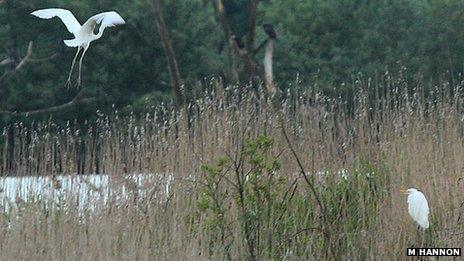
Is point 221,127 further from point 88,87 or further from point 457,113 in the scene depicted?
point 88,87

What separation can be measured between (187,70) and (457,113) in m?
10.9

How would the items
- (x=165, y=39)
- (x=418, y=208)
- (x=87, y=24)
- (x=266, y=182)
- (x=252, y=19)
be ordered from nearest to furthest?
(x=418, y=208), (x=266, y=182), (x=87, y=24), (x=165, y=39), (x=252, y=19)

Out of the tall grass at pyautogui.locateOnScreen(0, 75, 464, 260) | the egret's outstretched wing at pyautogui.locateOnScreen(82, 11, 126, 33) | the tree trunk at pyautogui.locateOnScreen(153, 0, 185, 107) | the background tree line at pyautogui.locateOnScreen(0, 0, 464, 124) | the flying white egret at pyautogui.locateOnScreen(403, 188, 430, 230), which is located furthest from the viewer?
the background tree line at pyautogui.locateOnScreen(0, 0, 464, 124)

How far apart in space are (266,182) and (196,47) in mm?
12031

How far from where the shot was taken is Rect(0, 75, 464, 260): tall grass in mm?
5707

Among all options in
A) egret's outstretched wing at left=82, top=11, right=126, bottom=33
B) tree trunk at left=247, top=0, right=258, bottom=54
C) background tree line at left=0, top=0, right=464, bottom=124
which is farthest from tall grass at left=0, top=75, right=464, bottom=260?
background tree line at left=0, top=0, right=464, bottom=124

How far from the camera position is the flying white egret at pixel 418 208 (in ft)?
17.9

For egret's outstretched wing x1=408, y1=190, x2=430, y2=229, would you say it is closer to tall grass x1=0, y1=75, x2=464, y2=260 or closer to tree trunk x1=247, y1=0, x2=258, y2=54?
tall grass x1=0, y1=75, x2=464, y2=260

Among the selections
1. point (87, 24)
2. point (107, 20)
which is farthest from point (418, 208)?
point (87, 24)

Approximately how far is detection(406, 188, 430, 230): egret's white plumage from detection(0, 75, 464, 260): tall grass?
0.26m

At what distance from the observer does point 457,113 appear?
6.91m

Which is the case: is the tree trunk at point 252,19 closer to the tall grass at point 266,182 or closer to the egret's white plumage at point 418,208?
the tall grass at point 266,182

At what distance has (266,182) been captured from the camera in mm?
5844

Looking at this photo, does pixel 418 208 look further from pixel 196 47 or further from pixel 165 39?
pixel 196 47
